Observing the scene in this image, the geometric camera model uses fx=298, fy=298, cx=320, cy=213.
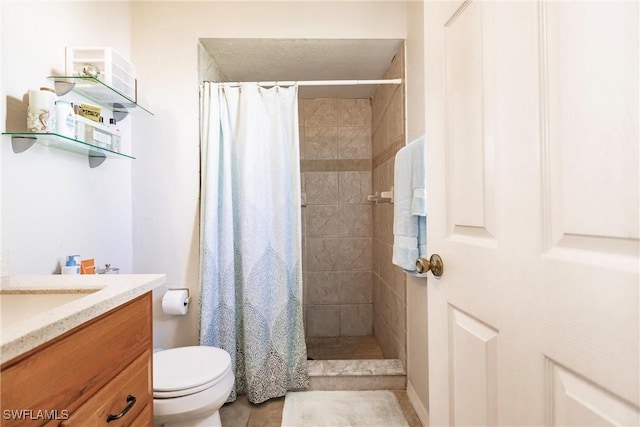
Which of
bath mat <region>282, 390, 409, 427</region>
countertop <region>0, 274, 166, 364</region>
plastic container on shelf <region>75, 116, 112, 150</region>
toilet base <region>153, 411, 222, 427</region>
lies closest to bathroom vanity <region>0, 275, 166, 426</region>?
countertop <region>0, 274, 166, 364</region>

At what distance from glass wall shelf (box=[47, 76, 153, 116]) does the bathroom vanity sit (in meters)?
0.83

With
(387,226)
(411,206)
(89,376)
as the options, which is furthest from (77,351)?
(387,226)

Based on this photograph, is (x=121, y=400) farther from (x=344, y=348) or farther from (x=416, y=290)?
(x=344, y=348)

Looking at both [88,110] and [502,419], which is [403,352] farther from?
[88,110]

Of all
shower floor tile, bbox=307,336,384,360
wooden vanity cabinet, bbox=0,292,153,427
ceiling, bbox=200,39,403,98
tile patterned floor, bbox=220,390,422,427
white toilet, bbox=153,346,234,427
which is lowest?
shower floor tile, bbox=307,336,384,360

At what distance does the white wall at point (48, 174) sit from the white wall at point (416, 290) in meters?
1.67

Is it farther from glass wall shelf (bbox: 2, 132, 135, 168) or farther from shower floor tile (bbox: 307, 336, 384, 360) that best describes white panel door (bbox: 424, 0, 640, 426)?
shower floor tile (bbox: 307, 336, 384, 360)

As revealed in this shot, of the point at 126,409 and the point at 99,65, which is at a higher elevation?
the point at 99,65

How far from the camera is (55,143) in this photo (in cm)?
120

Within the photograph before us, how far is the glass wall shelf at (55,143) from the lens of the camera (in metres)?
1.07

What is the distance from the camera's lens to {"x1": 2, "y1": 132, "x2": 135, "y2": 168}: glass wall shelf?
3.52 feet

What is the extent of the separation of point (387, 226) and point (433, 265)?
1.35 metres

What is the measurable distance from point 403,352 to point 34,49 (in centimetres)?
234

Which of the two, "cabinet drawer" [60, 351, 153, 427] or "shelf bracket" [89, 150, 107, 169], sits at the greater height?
"shelf bracket" [89, 150, 107, 169]
